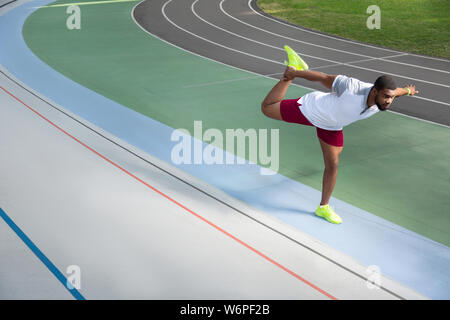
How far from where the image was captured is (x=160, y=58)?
44.8 ft

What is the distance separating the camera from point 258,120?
921 cm

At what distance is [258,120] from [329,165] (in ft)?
11.5

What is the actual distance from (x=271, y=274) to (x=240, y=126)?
4242 millimetres

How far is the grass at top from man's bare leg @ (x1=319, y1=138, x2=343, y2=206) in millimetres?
10265

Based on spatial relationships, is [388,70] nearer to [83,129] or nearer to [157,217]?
[83,129]

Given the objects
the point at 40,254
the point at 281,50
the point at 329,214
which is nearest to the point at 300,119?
the point at 329,214

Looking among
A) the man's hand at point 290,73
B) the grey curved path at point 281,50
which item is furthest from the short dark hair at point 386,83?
the grey curved path at point 281,50
